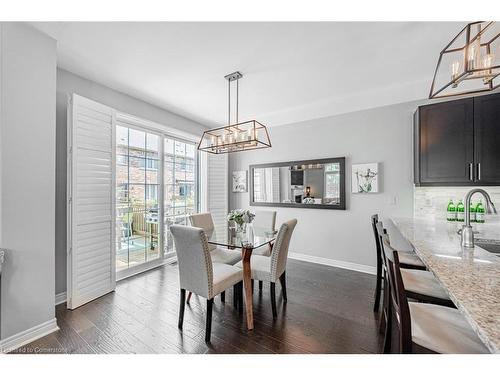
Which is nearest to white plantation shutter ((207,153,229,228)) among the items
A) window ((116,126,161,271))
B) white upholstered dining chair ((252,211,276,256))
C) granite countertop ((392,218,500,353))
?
window ((116,126,161,271))

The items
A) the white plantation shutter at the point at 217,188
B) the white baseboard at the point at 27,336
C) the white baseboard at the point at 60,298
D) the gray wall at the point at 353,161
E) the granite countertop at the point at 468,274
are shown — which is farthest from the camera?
the white plantation shutter at the point at 217,188

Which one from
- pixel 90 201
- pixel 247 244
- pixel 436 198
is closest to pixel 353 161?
pixel 436 198

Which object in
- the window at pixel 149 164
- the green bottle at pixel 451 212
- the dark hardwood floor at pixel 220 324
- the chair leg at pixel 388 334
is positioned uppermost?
the window at pixel 149 164

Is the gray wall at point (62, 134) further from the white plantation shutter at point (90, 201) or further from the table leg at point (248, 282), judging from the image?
the table leg at point (248, 282)

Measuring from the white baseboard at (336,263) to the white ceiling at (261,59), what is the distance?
245 cm

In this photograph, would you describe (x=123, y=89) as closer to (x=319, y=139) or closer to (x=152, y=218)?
(x=152, y=218)

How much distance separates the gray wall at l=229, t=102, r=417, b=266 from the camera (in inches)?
123

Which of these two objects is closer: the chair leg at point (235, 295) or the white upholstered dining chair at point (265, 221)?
the chair leg at point (235, 295)

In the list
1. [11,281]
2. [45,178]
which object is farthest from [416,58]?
[11,281]

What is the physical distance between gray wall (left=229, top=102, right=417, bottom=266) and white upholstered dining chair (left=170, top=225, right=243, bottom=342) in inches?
86.3

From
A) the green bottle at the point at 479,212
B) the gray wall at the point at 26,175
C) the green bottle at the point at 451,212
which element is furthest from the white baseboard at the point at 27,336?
the green bottle at the point at 479,212

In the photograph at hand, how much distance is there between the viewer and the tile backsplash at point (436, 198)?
8.89ft

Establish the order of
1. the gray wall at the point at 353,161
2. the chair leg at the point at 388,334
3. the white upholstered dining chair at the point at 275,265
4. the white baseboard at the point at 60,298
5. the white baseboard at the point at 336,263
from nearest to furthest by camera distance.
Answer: the chair leg at the point at 388,334 → the white upholstered dining chair at the point at 275,265 → the white baseboard at the point at 60,298 → the gray wall at the point at 353,161 → the white baseboard at the point at 336,263

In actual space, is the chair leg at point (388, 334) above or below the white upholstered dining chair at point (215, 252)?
below
